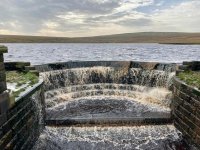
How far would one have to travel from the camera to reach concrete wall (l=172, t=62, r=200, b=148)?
11797 mm

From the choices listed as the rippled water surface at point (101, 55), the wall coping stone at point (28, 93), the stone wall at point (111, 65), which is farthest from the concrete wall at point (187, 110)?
the rippled water surface at point (101, 55)

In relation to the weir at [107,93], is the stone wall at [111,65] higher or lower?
higher

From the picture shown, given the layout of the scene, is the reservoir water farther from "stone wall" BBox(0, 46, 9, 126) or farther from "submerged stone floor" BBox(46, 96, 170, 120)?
"stone wall" BBox(0, 46, 9, 126)

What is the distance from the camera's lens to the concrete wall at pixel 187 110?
38.7 feet

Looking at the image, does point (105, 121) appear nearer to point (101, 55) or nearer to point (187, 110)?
point (187, 110)

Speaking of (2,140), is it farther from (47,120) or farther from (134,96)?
(134,96)

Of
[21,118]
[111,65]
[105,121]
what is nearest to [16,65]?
[105,121]

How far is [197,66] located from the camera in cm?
1975

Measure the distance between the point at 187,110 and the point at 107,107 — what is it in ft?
20.3

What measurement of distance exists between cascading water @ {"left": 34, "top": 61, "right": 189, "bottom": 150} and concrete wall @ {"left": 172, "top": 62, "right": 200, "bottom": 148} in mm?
565

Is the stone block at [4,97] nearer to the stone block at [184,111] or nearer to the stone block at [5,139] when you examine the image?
the stone block at [5,139]

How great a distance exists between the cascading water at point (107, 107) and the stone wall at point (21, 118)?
831 millimetres

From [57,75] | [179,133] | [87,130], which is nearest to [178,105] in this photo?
[179,133]

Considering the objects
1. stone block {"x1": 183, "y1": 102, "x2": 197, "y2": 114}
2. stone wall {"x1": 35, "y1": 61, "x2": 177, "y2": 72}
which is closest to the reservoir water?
stone wall {"x1": 35, "y1": 61, "x2": 177, "y2": 72}
